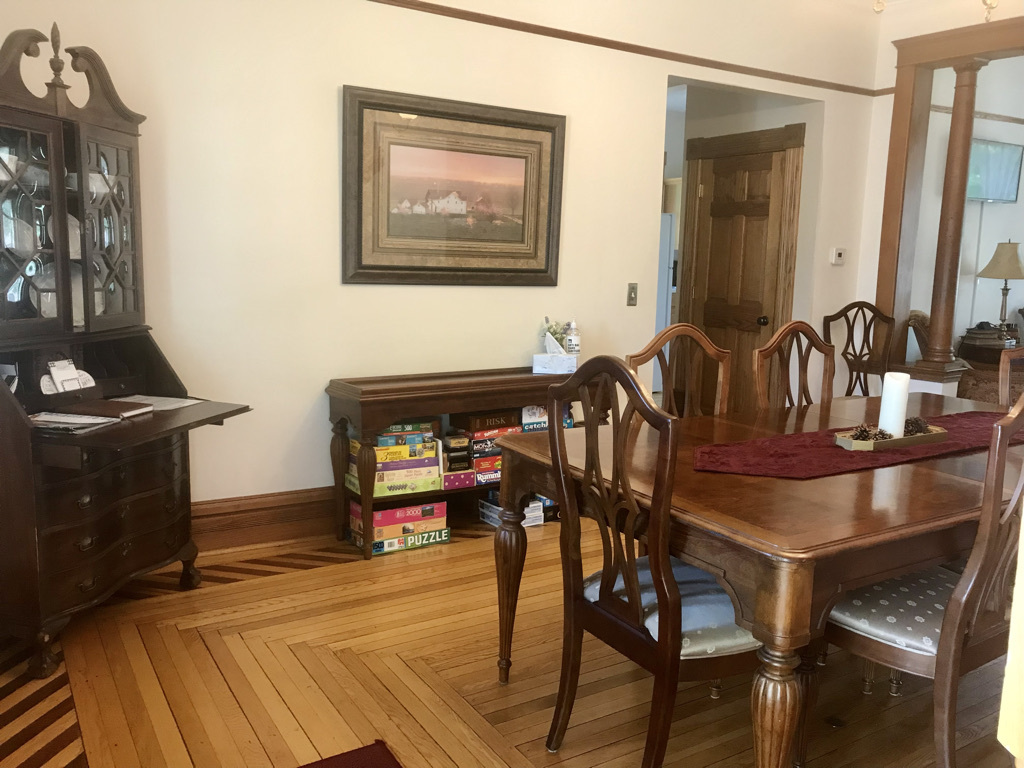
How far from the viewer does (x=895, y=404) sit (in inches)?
94.3

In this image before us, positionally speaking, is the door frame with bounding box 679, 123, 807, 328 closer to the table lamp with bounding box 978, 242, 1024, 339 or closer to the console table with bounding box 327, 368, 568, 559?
the table lamp with bounding box 978, 242, 1024, 339

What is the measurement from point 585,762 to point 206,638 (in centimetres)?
135

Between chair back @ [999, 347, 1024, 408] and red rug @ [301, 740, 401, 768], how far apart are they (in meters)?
2.48

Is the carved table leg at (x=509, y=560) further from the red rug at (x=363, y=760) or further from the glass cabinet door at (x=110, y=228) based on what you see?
the glass cabinet door at (x=110, y=228)

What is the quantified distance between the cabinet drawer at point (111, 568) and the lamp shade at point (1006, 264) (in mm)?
5234

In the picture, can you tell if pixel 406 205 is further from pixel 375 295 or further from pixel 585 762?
pixel 585 762

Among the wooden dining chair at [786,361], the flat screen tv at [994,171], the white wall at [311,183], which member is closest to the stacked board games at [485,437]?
the white wall at [311,183]

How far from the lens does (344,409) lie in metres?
3.53

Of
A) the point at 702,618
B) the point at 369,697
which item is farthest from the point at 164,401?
→ the point at 702,618

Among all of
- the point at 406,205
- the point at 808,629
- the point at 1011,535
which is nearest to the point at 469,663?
the point at 808,629

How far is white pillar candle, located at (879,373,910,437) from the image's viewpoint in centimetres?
239

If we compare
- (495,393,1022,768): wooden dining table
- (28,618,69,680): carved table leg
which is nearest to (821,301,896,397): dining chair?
(495,393,1022,768): wooden dining table

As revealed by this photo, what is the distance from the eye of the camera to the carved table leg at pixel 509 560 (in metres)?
2.34

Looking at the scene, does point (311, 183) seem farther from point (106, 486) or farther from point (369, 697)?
point (369, 697)
